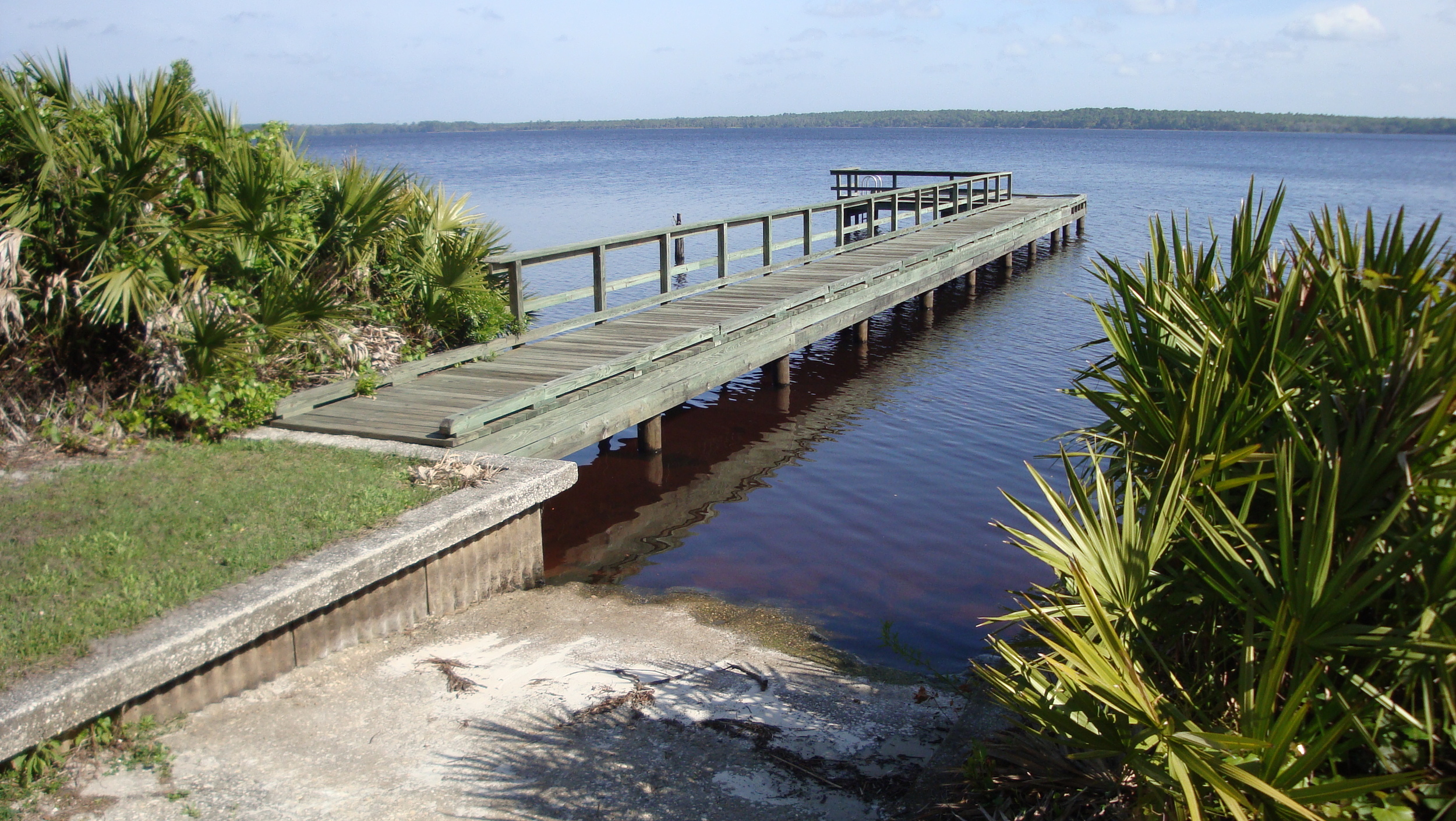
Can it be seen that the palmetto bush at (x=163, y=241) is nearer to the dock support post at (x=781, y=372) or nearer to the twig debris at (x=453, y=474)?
the twig debris at (x=453, y=474)

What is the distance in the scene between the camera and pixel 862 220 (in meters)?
39.7

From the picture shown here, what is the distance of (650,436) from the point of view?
11.1m

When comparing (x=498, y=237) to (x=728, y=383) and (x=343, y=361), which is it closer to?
(x=343, y=361)

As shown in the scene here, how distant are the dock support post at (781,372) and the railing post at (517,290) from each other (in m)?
4.21

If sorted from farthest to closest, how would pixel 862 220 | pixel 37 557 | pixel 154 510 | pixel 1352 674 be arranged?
pixel 862 220, pixel 154 510, pixel 37 557, pixel 1352 674

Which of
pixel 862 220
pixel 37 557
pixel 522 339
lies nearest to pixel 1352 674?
pixel 37 557

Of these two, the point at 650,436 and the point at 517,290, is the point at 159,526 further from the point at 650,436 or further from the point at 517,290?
the point at 650,436

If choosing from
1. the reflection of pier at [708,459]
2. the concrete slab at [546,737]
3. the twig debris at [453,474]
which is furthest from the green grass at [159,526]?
the reflection of pier at [708,459]

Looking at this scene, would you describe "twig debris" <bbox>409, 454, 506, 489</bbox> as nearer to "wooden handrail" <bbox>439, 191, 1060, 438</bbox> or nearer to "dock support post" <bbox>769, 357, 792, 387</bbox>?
"wooden handrail" <bbox>439, 191, 1060, 438</bbox>

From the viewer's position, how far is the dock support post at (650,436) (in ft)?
36.3

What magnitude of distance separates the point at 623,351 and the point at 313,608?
19.5ft

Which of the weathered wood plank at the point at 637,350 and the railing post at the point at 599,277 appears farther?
the railing post at the point at 599,277

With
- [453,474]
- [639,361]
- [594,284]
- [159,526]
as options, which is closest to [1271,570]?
[453,474]

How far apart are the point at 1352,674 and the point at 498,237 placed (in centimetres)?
922
